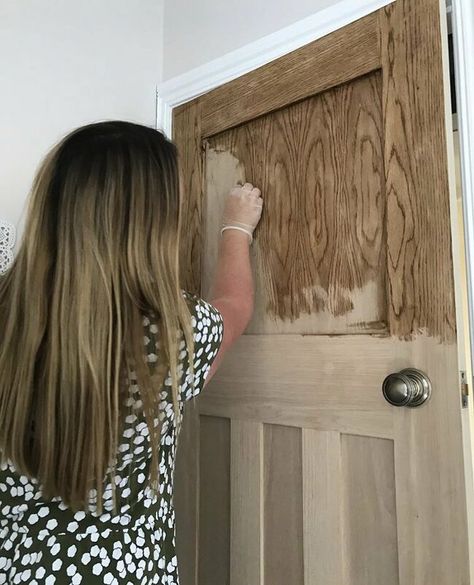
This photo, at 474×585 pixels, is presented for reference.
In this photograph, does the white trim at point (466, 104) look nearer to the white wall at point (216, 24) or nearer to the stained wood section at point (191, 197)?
the white wall at point (216, 24)

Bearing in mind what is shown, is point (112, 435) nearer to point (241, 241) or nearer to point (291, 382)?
point (291, 382)

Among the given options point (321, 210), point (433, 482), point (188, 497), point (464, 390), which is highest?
point (321, 210)

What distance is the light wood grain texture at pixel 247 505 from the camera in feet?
4.13

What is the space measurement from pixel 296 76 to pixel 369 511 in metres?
0.93

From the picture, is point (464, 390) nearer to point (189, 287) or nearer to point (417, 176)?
point (417, 176)

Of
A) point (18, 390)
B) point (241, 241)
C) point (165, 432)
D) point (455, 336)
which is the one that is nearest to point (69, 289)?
point (18, 390)

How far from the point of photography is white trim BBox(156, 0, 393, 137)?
1227 mm

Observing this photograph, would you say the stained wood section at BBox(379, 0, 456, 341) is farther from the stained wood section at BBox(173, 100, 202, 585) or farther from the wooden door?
the stained wood section at BBox(173, 100, 202, 585)

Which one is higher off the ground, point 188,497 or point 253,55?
point 253,55

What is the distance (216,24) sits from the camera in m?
1.54

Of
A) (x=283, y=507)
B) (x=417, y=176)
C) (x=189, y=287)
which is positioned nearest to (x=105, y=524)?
(x=283, y=507)

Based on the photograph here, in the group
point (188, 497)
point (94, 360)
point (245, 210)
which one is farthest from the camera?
point (188, 497)

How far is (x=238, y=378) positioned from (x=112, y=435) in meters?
0.53

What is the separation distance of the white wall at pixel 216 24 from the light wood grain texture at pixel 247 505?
95 centimetres
